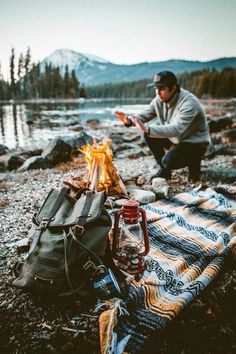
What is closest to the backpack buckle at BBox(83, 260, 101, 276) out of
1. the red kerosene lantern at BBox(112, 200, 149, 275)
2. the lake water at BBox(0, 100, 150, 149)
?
the red kerosene lantern at BBox(112, 200, 149, 275)

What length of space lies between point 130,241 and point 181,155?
271 cm

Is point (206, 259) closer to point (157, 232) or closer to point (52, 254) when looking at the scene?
point (157, 232)

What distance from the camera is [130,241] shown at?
328cm

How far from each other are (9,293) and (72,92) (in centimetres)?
10077

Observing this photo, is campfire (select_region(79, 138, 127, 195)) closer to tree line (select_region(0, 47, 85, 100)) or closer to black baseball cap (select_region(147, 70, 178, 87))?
Result: black baseball cap (select_region(147, 70, 178, 87))

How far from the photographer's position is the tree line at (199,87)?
257ft

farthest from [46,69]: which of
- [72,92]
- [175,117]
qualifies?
[175,117]

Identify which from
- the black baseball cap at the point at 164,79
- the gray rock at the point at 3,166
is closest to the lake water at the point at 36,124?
the gray rock at the point at 3,166

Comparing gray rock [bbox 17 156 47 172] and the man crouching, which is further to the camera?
gray rock [bbox 17 156 47 172]

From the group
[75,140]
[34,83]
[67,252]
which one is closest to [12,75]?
[34,83]

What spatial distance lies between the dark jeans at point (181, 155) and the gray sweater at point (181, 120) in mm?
130

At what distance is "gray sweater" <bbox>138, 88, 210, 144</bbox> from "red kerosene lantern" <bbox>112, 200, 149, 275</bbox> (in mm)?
2434

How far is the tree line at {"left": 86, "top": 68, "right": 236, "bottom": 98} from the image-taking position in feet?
257

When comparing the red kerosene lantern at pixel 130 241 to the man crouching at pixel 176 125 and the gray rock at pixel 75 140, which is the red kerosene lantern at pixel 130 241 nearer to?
the man crouching at pixel 176 125
